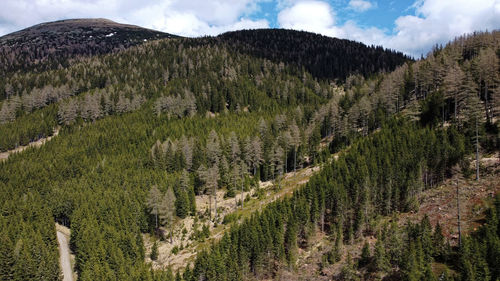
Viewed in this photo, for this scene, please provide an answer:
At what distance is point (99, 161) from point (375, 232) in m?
84.1

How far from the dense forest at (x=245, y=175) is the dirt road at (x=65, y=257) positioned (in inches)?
71.0

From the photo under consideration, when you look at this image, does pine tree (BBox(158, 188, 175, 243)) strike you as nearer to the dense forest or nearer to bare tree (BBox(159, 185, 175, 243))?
bare tree (BBox(159, 185, 175, 243))

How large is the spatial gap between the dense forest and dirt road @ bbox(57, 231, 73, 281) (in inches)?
71.0

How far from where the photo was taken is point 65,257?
57812mm

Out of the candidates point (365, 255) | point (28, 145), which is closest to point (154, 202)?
point (365, 255)

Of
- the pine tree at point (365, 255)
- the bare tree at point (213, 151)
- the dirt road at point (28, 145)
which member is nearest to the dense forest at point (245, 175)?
the pine tree at point (365, 255)

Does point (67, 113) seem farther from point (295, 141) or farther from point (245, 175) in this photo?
point (295, 141)

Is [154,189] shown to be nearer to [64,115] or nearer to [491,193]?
[491,193]

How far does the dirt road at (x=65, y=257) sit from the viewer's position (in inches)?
2087

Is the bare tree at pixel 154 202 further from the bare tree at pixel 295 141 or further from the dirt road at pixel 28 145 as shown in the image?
the dirt road at pixel 28 145

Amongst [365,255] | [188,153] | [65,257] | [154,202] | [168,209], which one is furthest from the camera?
[188,153]

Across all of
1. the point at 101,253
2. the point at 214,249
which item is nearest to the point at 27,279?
the point at 101,253

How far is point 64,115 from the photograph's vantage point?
130000 millimetres

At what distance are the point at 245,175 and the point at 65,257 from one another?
153 ft
